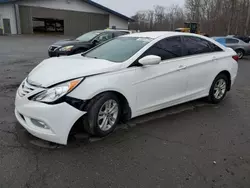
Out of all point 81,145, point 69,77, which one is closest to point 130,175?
point 81,145

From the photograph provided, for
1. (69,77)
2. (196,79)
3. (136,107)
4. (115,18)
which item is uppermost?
(115,18)

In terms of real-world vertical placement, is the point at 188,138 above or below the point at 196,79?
below

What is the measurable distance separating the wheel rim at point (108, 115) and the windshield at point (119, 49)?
770 mm

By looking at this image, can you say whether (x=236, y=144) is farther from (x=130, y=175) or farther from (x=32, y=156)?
(x=32, y=156)

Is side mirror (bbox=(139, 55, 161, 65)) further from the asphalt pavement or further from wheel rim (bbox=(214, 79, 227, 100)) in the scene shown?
wheel rim (bbox=(214, 79, 227, 100))

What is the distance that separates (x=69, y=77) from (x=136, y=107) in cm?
123

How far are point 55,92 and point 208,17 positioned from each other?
4403 cm

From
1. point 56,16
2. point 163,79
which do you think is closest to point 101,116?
point 163,79

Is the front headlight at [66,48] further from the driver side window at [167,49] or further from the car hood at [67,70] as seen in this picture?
the driver side window at [167,49]

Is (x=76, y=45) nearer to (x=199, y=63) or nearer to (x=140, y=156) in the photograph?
(x=199, y=63)

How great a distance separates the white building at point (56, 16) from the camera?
30266 millimetres

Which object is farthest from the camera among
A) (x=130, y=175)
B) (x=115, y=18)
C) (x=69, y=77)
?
(x=115, y=18)

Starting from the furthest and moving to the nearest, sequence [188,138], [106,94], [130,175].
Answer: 1. [188,138]
2. [106,94]
3. [130,175]

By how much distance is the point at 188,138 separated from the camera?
3.55 m
